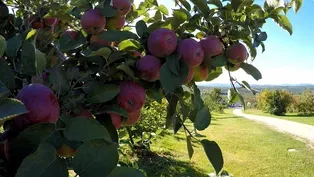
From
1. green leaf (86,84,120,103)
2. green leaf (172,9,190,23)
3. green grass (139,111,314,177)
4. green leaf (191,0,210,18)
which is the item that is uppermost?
green leaf (191,0,210,18)

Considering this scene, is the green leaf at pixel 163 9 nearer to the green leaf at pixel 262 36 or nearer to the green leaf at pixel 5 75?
the green leaf at pixel 262 36

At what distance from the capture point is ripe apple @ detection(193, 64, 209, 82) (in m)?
0.75

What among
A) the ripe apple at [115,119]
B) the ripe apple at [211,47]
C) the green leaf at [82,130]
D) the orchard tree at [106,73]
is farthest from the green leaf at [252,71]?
the green leaf at [82,130]

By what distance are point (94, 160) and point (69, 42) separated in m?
0.40

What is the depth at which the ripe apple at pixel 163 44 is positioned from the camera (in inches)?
24.8

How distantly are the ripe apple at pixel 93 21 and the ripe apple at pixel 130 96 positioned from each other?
0.17m

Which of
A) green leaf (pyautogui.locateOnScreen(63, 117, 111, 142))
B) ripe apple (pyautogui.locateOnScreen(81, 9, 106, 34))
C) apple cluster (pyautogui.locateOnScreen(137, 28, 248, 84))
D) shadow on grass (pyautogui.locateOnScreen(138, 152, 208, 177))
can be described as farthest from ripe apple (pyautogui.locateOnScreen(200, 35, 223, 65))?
shadow on grass (pyautogui.locateOnScreen(138, 152, 208, 177))

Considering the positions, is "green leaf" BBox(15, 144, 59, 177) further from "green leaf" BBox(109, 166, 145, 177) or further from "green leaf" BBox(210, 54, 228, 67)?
"green leaf" BBox(210, 54, 228, 67)

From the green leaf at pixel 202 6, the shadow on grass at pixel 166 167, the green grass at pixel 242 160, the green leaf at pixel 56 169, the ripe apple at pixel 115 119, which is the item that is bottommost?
the green grass at pixel 242 160

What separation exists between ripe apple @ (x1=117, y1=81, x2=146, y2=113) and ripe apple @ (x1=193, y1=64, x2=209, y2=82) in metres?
0.16

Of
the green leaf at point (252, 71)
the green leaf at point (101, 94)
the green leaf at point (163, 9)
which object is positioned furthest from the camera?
the green leaf at point (163, 9)

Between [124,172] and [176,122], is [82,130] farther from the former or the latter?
[176,122]

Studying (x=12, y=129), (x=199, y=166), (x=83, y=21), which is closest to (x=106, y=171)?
(x=12, y=129)

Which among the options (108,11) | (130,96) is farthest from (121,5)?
(130,96)
